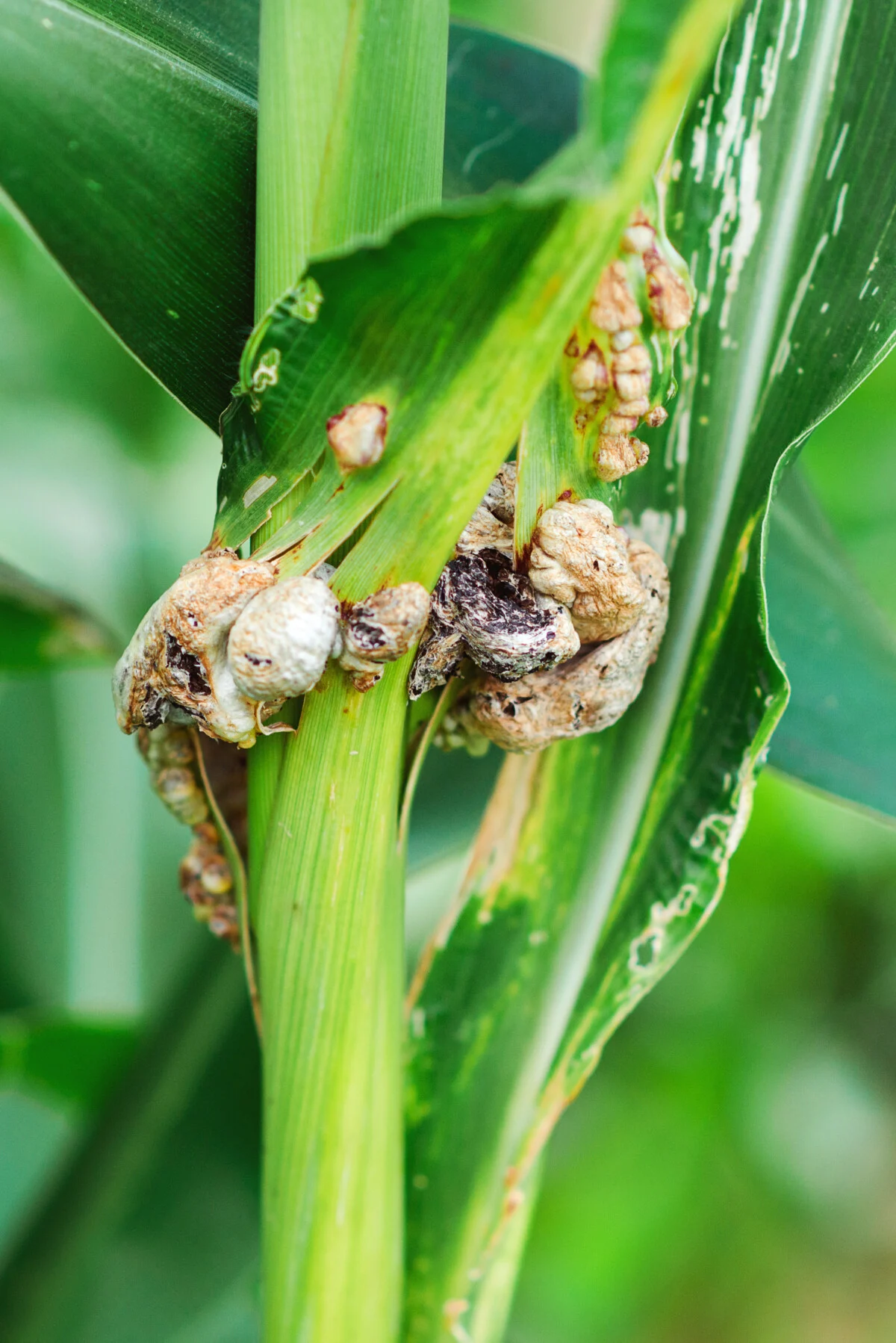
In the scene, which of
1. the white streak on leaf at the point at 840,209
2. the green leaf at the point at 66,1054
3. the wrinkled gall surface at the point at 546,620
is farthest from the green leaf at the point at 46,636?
the white streak on leaf at the point at 840,209

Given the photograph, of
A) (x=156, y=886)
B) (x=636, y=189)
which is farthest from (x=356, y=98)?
(x=156, y=886)

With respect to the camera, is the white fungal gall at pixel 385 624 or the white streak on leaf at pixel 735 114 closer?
the white fungal gall at pixel 385 624

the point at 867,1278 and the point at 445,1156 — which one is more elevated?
the point at 445,1156

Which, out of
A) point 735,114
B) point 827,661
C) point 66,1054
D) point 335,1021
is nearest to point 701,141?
point 735,114

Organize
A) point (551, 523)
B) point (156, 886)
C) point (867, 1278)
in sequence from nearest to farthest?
point (551, 523)
point (156, 886)
point (867, 1278)

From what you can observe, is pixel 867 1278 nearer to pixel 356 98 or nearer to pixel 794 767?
pixel 794 767

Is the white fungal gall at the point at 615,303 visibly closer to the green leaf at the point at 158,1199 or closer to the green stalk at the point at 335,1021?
the green stalk at the point at 335,1021

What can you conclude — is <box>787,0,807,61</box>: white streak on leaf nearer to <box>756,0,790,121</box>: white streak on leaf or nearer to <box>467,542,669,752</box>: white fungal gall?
<box>756,0,790,121</box>: white streak on leaf
